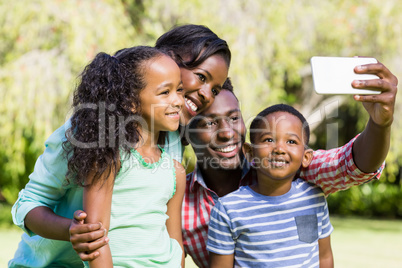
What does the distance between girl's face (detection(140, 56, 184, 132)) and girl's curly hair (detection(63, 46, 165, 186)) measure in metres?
0.03

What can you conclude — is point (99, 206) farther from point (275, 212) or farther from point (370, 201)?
point (370, 201)

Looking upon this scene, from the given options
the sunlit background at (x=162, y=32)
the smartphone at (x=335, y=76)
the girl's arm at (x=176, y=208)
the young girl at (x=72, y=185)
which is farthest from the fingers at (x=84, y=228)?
the sunlit background at (x=162, y=32)

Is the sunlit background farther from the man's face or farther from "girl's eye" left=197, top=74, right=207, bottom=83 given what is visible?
"girl's eye" left=197, top=74, right=207, bottom=83

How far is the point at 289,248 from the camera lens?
2.31 metres

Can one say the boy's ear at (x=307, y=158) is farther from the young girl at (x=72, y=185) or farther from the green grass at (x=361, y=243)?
the green grass at (x=361, y=243)

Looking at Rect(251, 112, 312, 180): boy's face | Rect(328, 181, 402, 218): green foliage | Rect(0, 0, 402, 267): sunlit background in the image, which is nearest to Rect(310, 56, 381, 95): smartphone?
Rect(251, 112, 312, 180): boy's face

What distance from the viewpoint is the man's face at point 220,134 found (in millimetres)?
2755

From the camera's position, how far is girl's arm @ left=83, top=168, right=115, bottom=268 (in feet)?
6.06

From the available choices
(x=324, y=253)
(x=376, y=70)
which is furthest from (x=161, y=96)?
(x=324, y=253)

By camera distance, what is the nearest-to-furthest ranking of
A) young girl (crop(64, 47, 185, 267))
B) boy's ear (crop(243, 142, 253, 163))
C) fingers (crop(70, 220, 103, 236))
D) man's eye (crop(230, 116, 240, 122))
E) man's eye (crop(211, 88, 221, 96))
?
1. fingers (crop(70, 220, 103, 236))
2. young girl (crop(64, 47, 185, 267))
3. boy's ear (crop(243, 142, 253, 163))
4. man's eye (crop(211, 88, 221, 96))
5. man's eye (crop(230, 116, 240, 122))

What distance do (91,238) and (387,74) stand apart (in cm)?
127

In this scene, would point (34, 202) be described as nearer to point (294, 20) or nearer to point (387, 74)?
point (387, 74)

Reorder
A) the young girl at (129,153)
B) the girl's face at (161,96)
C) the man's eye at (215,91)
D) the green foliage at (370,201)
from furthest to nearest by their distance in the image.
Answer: the green foliage at (370,201), the man's eye at (215,91), the girl's face at (161,96), the young girl at (129,153)

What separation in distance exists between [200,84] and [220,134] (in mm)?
336
